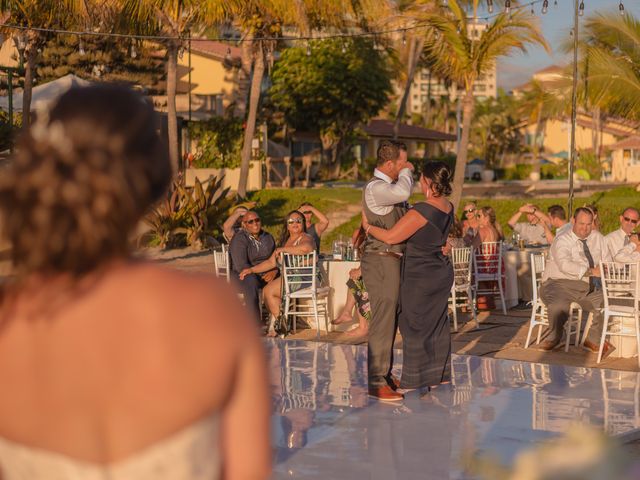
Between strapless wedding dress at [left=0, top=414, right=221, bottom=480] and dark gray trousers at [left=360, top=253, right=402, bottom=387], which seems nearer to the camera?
strapless wedding dress at [left=0, top=414, right=221, bottom=480]

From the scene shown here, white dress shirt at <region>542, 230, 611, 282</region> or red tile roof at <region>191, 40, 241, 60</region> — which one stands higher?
red tile roof at <region>191, 40, 241, 60</region>

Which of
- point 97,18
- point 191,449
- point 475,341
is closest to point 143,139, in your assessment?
point 191,449

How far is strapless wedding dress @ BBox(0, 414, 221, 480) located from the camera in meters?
1.74

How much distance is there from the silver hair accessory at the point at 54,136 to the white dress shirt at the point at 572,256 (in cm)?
897

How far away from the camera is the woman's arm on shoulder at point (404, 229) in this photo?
7.65m

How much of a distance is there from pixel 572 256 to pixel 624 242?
2.76ft

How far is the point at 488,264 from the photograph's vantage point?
13516 mm

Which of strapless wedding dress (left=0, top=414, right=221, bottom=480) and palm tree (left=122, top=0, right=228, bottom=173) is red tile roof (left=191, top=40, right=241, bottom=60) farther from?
strapless wedding dress (left=0, top=414, right=221, bottom=480)

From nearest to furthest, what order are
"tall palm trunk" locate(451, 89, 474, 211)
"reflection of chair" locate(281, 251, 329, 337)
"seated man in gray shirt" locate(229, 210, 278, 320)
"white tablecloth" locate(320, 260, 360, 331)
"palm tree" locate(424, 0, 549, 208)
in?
"reflection of chair" locate(281, 251, 329, 337) < "seated man in gray shirt" locate(229, 210, 278, 320) < "white tablecloth" locate(320, 260, 360, 331) < "palm tree" locate(424, 0, 549, 208) < "tall palm trunk" locate(451, 89, 474, 211)

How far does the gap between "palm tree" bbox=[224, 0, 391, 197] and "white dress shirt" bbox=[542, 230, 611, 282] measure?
16.7m

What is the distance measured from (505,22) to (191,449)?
1914 centimetres

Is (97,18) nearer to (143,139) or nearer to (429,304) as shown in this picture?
(429,304)

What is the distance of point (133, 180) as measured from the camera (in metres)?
1.76

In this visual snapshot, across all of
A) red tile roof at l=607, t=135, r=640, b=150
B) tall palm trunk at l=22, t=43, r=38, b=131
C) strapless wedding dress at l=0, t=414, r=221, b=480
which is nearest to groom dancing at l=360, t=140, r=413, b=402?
strapless wedding dress at l=0, t=414, r=221, b=480
